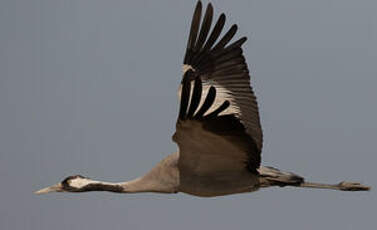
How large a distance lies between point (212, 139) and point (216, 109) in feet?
1.73

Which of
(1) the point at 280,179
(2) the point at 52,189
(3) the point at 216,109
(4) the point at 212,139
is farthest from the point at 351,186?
(2) the point at 52,189

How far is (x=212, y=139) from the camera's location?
240 inches

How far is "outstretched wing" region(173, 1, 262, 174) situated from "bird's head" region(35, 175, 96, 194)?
134 cm

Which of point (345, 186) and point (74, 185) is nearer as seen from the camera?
point (74, 185)

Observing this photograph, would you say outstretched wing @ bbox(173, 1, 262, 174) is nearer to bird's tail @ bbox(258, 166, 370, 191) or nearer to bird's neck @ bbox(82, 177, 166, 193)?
bird's tail @ bbox(258, 166, 370, 191)

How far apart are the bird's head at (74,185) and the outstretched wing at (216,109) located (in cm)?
134

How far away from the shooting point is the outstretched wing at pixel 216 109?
5.61 metres

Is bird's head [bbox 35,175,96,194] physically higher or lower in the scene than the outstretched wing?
lower

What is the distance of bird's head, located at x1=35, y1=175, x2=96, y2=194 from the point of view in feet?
24.2

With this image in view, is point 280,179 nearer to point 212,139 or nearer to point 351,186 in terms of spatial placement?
point 351,186

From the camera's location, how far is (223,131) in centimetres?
591

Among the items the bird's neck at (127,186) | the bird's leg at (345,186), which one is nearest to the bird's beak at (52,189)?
the bird's neck at (127,186)

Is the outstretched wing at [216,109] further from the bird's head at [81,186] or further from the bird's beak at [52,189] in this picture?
the bird's beak at [52,189]

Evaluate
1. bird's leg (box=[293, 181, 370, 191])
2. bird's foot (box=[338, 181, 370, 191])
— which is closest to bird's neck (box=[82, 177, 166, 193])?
bird's leg (box=[293, 181, 370, 191])
